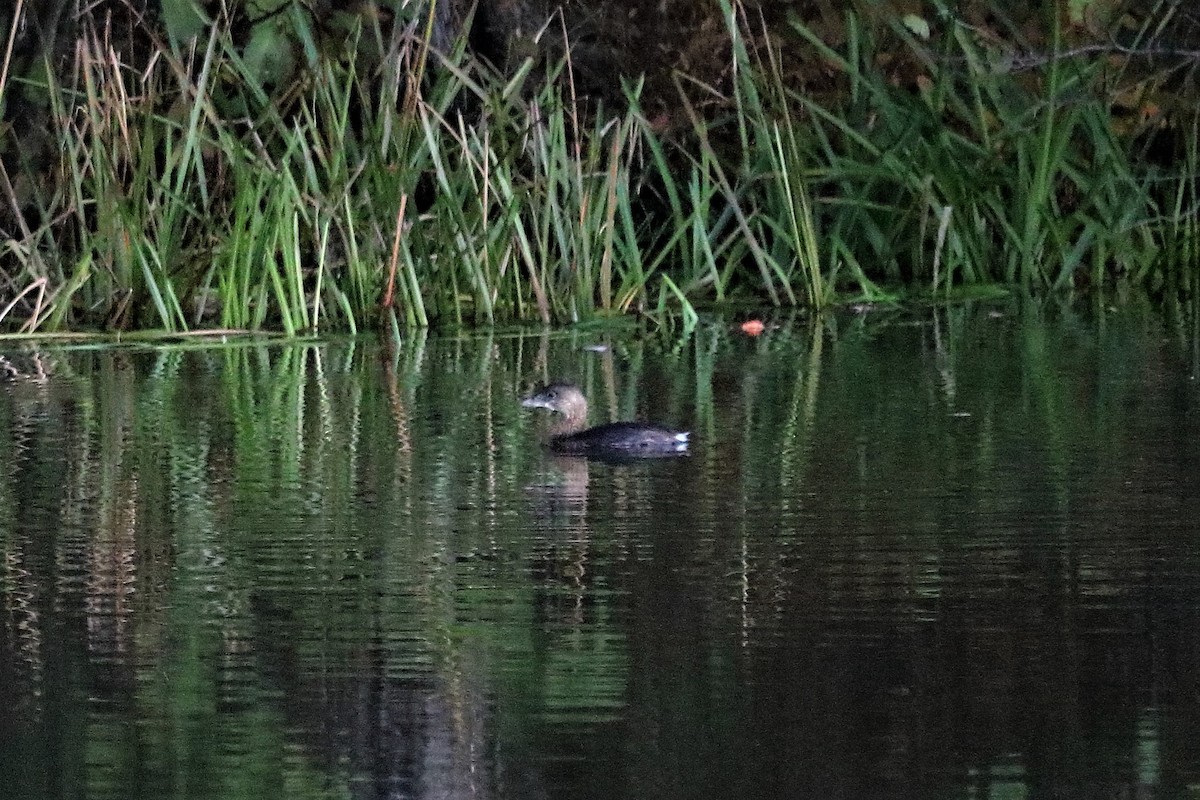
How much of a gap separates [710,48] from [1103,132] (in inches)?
95.9

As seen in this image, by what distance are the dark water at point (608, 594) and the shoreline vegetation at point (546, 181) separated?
1820 millimetres

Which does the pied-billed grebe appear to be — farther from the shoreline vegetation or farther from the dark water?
the shoreline vegetation

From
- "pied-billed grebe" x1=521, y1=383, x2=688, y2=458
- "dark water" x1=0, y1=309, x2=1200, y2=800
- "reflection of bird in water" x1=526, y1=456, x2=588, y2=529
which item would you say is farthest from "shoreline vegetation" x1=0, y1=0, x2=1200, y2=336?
"reflection of bird in water" x1=526, y1=456, x2=588, y2=529

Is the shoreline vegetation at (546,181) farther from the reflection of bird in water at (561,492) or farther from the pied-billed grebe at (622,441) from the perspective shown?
the reflection of bird in water at (561,492)

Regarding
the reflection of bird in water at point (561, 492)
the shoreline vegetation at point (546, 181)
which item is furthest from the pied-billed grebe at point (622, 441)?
the shoreline vegetation at point (546, 181)

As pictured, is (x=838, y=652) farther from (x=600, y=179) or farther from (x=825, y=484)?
(x=600, y=179)

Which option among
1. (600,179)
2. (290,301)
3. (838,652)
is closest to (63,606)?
(838,652)

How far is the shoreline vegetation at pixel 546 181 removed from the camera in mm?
10242

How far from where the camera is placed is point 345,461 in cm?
678

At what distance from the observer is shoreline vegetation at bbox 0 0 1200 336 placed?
10.2 meters

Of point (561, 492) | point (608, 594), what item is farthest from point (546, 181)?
point (608, 594)

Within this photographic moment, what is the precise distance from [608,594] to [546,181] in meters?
5.93

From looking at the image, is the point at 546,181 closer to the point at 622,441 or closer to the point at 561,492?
the point at 622,441

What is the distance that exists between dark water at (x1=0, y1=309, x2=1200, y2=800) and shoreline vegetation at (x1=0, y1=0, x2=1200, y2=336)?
1820mm
